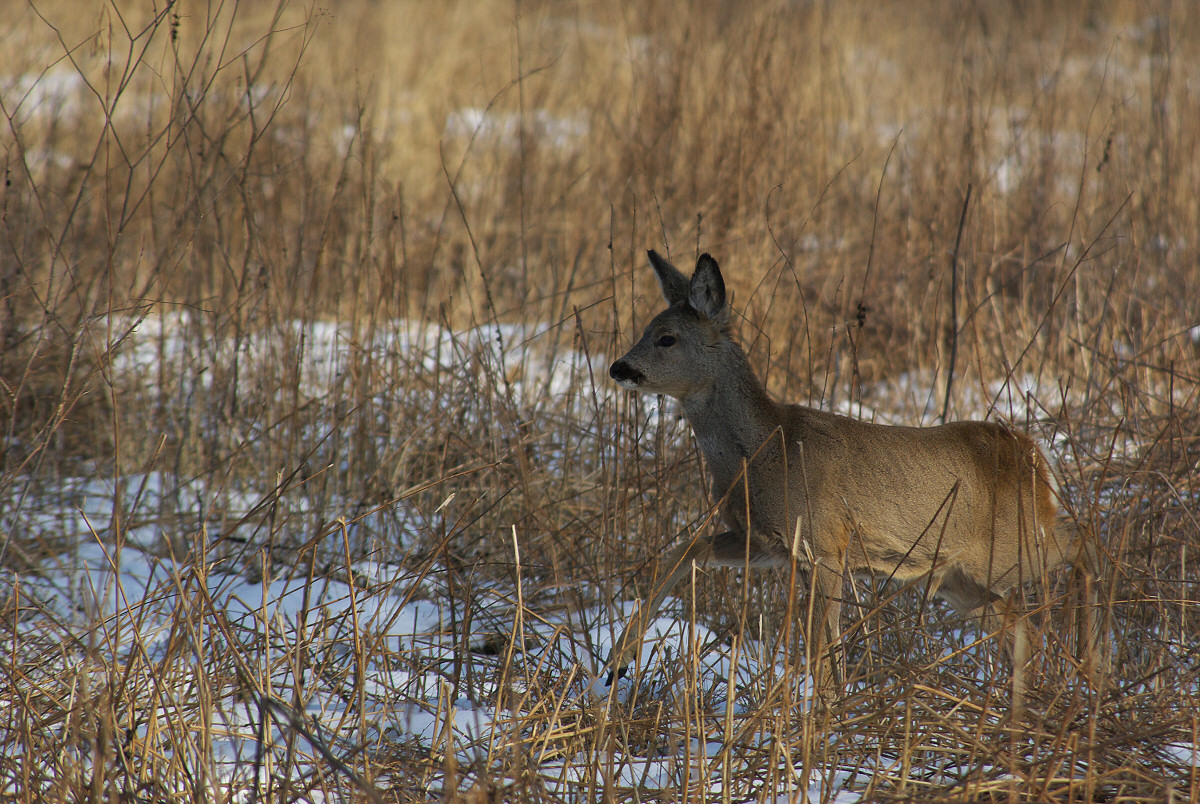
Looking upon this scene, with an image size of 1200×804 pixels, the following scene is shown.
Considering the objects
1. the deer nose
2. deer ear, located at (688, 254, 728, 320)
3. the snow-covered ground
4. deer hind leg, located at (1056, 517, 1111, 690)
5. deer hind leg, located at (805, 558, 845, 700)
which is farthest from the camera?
deer ear, located at (688, 254, 728, 320)

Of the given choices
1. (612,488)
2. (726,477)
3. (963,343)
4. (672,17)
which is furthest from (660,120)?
(726,477)

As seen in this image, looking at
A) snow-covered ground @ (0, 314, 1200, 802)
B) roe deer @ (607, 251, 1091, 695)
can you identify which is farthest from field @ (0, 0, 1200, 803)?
roe deer @ (607, 251, 1091, 695)

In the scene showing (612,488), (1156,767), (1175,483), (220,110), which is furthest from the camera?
(220,110)

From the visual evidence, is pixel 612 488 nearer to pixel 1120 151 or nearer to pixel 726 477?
pixel 726 477

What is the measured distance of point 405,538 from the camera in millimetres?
4336

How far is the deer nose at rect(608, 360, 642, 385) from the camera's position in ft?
10.3

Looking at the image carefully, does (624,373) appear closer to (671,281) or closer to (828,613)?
(671,281)

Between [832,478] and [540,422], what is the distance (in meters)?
1.71

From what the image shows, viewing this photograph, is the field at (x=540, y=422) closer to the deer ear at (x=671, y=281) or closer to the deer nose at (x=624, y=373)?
the deer ear at (x=671, y=281)

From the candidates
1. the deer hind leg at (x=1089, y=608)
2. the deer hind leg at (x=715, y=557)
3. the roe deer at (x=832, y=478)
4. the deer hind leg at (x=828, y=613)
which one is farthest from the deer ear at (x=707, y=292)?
the deer hind leg at (x=1089, y=608)

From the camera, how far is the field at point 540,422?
2.46m

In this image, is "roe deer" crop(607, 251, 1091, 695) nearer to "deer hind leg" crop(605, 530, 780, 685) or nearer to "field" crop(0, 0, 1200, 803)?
"deer hind leg" crop(605, 530, 780, 685)

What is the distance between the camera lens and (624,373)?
10.3 ft

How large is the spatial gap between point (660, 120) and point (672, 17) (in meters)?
1.45
